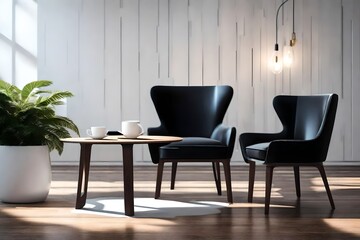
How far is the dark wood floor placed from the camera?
320 cm

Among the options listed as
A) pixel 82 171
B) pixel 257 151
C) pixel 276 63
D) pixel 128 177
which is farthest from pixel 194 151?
pixel 276 63

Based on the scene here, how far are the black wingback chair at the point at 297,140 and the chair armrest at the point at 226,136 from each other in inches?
4.9

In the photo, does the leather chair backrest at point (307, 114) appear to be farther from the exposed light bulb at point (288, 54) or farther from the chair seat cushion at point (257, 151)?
the exposed light bulb at point (288, 54)

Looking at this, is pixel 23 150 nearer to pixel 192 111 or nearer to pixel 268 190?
pixel 192 111

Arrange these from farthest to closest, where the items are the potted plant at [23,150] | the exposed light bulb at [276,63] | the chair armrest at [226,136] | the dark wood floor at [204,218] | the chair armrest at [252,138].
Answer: the exposed light bulb at [276,63]
the chair armrest at [252,138]
the chair armrest at [226,136]
the potted plant at [23,150]
the dark wood floor at [204,218]

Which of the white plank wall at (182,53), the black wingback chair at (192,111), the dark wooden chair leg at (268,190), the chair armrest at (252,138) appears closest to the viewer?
the dark wooden chair leg at (268,190)

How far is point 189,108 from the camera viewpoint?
202 inches

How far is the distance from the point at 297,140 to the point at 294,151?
8 cm

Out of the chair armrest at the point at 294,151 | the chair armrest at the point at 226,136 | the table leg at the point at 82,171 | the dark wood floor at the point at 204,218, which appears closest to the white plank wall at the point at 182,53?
the dark wood floor at the point at 204,218

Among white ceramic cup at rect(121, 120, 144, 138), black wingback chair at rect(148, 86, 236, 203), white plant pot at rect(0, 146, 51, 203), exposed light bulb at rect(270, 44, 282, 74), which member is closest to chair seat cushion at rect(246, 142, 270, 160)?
black wingback chair at rect(148, 86, 236, 203)

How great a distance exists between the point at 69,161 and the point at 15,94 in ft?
11.6

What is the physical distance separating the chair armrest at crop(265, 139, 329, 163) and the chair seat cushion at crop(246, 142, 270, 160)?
97 mm

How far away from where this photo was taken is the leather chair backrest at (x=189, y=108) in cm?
505

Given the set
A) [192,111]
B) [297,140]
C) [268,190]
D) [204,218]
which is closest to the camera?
[204,218]
